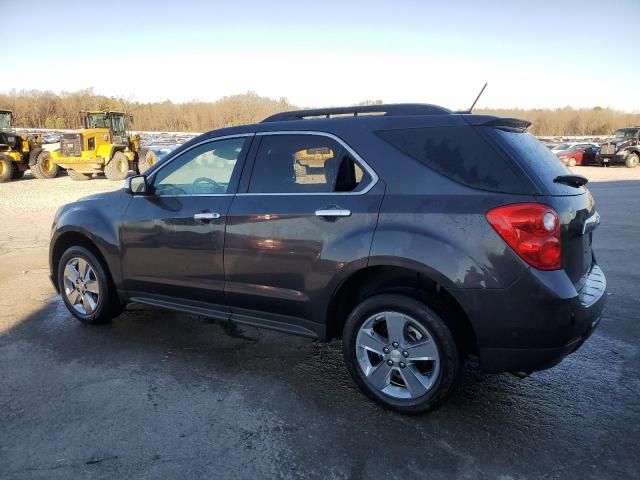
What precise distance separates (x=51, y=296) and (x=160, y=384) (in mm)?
2806

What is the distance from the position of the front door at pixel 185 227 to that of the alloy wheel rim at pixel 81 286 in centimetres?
48

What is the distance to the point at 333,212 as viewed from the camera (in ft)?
10.3

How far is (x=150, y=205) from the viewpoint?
161 inches

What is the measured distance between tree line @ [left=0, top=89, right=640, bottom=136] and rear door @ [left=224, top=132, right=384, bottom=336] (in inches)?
2015

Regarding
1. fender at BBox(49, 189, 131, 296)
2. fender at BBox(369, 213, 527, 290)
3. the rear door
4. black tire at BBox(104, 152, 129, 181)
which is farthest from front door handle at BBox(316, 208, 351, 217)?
black tire at BBox(104, 152, 129, 181)

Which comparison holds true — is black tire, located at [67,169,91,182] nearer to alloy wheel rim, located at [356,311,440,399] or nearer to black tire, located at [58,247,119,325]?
black tire, located at [58,247,119,325]

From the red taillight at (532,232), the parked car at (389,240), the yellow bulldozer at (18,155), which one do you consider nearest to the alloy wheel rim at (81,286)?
the parked car at (389,240)

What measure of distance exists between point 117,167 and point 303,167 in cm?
1836

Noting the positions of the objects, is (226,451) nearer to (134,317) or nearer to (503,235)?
(503,235)

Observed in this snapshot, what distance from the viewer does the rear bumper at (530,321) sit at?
2.67 m

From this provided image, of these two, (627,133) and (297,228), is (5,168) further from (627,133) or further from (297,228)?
(627,133)

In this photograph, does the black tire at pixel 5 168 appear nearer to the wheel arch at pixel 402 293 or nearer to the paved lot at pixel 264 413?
the paved lot at pixel 264 413

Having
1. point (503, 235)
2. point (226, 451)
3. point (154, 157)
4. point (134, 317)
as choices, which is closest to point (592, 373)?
point (503, 235)

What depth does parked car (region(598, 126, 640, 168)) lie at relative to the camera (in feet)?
92.1
